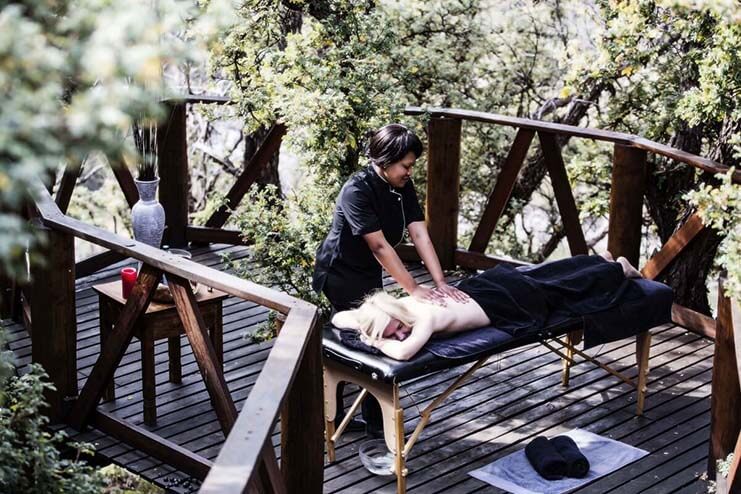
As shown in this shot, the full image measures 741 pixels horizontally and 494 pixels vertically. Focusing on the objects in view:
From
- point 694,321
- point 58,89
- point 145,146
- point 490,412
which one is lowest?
point 490,412

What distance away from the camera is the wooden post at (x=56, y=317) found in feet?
13.2

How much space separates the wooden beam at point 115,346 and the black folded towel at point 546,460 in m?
1.52

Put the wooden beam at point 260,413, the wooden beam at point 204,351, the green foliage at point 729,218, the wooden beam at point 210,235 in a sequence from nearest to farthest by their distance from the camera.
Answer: the wooden beam at point 260,413 < the green foliage at point 729,218 < the wooden beam at point 204,351 < the wooden beam at point 210,235

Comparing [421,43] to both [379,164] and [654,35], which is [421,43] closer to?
[654,35]

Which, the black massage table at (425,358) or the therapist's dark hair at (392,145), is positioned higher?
the therapist's dark hair at (392,145)

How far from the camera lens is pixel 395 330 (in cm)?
381

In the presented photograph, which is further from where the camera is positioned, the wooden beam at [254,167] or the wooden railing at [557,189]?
the wooden beam at [254,167]

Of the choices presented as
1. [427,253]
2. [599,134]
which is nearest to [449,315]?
[427,253]

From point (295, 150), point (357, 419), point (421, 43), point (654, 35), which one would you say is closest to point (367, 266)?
point (357, 419)

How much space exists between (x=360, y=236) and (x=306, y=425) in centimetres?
102

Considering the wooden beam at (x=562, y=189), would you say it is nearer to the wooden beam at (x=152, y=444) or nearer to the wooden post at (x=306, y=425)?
the wooden beam at (x=152, y=444)

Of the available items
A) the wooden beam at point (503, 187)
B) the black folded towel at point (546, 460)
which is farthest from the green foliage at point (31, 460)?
the wooden beam at point (503, 187)

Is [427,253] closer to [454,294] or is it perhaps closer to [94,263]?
[454,294]

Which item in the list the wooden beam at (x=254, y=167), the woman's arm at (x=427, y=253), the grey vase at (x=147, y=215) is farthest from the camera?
the wooden beam at (x=254, y=167)
